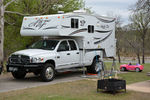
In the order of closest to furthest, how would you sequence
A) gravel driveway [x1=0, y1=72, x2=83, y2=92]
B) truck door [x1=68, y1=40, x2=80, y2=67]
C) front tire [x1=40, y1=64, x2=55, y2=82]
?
gravel driveway [x1=0, y1=72, x2=83, y2=92], front tire [x1=40, y1=64, x2=55, y2=82], truck door [x1=68, y1=40, x2=80, y2=67]

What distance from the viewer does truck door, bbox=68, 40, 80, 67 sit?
13534mm

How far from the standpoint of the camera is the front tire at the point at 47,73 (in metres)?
11.9

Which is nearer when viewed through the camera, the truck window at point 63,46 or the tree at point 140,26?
the truck window at point 63,46

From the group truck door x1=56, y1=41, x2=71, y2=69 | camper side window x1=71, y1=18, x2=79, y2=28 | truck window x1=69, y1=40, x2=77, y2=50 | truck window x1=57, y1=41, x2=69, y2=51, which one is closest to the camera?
truck door x1=56, y1=41, x2=71, y2=69

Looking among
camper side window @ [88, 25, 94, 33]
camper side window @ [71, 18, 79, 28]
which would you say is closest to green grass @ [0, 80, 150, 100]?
camper side window @ [71, 18, 79, 28]

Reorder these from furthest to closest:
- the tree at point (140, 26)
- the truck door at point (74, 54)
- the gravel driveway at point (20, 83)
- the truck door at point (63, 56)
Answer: the tree at point (140, 26) < the truck door at point (74, 54) < the truck door at point (63, 56) < the gravel driveway at point (20, 83)

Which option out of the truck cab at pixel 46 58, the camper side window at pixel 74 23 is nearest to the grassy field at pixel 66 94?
the truck cab at pixel 46 58

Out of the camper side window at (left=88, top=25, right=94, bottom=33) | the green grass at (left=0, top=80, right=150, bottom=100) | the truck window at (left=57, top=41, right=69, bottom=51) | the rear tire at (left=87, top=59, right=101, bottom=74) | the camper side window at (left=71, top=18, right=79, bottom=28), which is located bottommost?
the green grass at (left=0, top=80, right=150, bottom=100)

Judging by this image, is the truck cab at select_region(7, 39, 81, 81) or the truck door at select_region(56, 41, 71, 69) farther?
the truck door at select_region(56, 41, 71, 69)

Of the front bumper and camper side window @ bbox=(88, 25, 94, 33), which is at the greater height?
camper side window @ bbox=(88, 25, 94, 33)

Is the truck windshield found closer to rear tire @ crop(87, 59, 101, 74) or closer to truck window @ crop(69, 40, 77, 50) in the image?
truck window @ crop(69, 40, 77, 50)

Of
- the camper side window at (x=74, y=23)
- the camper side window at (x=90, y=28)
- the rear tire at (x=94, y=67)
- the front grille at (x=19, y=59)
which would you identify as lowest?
the rear tire at (x=94, y=67)

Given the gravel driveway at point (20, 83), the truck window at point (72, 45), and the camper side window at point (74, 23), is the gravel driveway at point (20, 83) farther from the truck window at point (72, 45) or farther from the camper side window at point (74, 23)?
the camper side window at point (74, 23)

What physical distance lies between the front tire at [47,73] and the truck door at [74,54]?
1.62 meters
